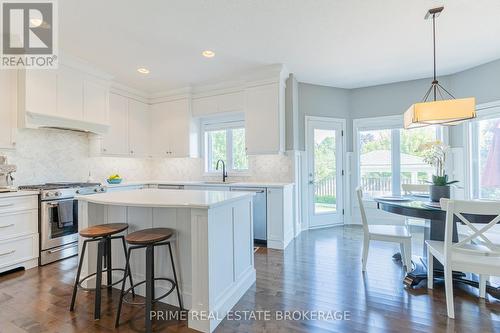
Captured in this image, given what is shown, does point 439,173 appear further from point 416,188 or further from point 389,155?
point 389,155

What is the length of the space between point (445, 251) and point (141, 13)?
3500mm

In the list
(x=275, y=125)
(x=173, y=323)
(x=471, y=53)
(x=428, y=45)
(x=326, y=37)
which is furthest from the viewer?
(x=275, y=125)

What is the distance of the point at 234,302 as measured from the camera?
7.05 ft

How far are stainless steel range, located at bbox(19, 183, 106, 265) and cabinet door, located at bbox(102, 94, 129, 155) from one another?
1.15 metres

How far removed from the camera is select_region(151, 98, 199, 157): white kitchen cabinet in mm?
4812

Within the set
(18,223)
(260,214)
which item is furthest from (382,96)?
(18,223)

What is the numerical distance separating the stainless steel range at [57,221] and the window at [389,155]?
4877 mm

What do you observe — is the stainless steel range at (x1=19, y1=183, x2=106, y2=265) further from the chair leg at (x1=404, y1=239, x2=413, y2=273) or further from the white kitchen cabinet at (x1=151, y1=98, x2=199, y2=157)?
the chair leg at (x1=404, y1=239, x2=413, y2=273)

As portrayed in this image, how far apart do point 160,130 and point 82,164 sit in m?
1.51

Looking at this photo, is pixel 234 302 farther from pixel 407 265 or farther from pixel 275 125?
pixel 275 125

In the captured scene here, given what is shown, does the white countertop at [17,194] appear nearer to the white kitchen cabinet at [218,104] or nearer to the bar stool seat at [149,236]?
the bar stool seat at [149,236]

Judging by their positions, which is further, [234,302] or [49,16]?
[49,16]

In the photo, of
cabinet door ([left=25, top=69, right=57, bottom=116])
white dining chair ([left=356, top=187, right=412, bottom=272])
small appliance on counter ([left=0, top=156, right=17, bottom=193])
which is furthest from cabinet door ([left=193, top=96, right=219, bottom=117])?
white dining chair ([left=356, top=187, right=412, bottom=272])

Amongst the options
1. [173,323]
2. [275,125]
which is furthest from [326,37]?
[173,323]
